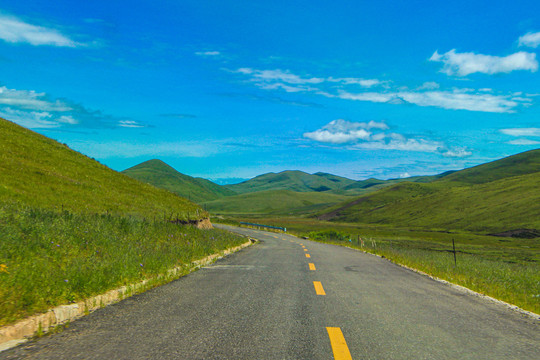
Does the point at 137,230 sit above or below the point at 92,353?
above

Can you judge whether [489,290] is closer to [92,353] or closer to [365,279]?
[365,279]

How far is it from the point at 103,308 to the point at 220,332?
2.71 m

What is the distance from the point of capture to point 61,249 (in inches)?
365

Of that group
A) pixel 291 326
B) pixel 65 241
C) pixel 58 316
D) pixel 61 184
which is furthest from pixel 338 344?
pixel 61 184

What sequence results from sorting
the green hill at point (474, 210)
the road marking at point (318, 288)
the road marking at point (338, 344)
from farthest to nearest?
the green hill at point (474, 210) → the road marking at point (318, 288) → the road marking at point (338, 344)

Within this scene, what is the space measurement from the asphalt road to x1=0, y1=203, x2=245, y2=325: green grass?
2.65 feet

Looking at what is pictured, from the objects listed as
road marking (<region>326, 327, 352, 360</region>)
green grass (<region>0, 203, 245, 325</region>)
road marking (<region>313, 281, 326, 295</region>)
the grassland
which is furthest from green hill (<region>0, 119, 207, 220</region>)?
road marking (<region>326, 327, 352, 360</region>)

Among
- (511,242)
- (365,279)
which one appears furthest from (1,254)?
(511,242)

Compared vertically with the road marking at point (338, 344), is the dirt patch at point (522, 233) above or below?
below

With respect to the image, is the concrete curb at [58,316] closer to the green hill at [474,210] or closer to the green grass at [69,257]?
the green grass at [69,257]

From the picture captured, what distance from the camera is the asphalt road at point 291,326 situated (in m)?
4.71

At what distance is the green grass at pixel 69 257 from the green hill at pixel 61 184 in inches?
132

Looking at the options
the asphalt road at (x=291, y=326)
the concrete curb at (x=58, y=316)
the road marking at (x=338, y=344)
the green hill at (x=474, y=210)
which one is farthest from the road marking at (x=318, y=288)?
the green hill at (x=474, y=210)

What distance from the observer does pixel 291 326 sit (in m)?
5.82
